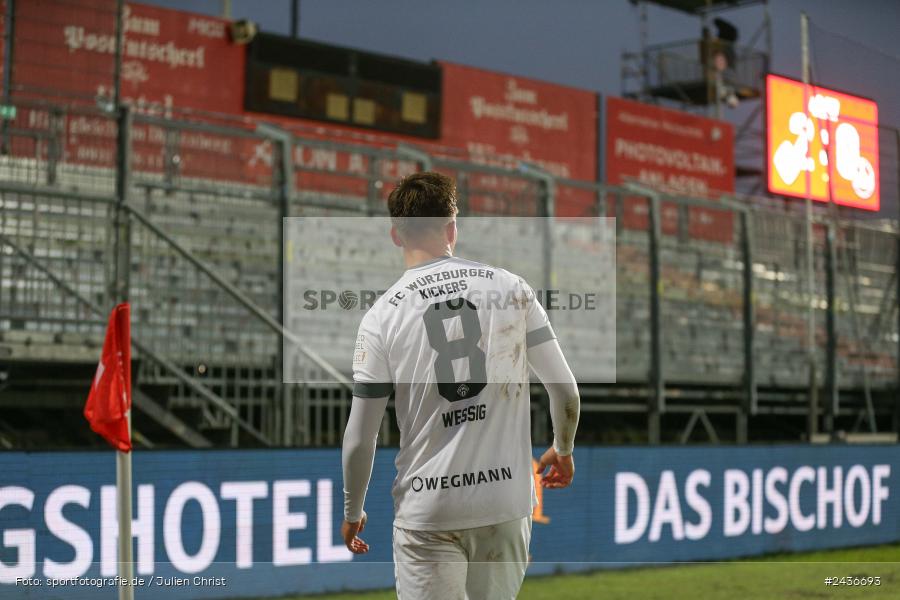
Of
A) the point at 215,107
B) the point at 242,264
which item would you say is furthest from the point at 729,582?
the point at 215,107

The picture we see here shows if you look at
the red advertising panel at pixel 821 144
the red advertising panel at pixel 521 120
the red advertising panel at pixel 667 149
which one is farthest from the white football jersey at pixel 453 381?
the red advertising panel at pixel 667 149

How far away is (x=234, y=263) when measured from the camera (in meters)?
11.4

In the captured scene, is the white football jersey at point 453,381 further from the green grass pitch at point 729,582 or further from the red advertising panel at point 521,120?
the red advertising panel at point 521,120

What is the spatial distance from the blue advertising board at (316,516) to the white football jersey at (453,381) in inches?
172

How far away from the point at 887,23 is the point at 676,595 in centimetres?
692

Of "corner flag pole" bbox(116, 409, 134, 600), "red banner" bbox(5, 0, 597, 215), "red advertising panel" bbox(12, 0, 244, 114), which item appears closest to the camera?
"corner flag pole" bbox(116, 409, 134, 600)

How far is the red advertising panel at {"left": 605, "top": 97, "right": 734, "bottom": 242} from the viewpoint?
2958 cm

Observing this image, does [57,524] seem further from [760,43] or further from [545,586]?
[760,43]

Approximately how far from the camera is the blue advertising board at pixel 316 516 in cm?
766

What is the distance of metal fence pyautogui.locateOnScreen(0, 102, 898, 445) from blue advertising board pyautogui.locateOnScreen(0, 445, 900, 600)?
135 cm

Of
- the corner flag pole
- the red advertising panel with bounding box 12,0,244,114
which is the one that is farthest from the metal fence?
the red advertising panel with bounding box 12,0,244,114

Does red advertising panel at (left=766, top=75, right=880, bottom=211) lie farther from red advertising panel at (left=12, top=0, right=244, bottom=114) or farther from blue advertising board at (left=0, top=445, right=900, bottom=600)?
red advertising panel at (left=12, top=0, right=244, bottom=114)

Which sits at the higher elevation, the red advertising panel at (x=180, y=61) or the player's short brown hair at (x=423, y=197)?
the red advertising panel at (x=180, y=61)

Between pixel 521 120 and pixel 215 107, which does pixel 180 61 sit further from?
pixel 521 120
